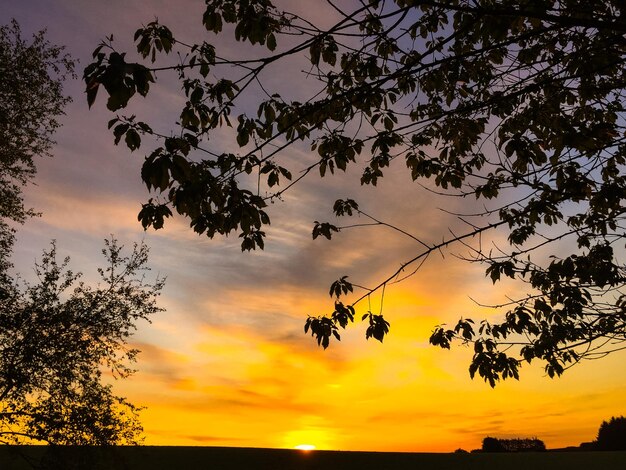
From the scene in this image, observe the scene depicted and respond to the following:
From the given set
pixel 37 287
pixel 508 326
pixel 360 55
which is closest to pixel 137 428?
pixel 37 287

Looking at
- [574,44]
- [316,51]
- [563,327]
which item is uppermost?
[574,44]

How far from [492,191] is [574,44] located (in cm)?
317

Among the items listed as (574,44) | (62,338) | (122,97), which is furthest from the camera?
(62,338)

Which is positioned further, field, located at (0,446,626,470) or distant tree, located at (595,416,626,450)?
distant tree, located at (595,416,626,450)

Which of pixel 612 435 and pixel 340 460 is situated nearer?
pixel 340 460

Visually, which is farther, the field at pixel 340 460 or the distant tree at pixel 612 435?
the distant tree at pixel 612 435

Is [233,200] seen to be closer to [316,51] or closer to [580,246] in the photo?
[316,51]

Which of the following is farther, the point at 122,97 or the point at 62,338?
the point at 62,338

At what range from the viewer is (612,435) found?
73.5 m

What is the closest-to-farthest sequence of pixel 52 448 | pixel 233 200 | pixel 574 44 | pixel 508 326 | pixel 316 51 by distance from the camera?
1. pixel 233 200
2. pixel 316 51
3. pixel 574 44
4. pixel 508 326
5. pixel 52 448

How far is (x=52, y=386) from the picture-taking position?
17.2 m

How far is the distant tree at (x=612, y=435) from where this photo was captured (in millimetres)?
71688

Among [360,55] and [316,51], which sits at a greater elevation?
[360,55]

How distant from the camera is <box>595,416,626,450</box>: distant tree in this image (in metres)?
71.7
